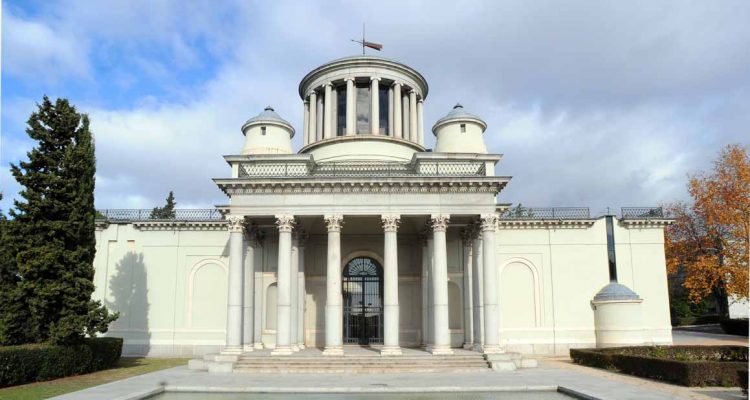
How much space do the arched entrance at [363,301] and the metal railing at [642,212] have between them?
16.0 meters

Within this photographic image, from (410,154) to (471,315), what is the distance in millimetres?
10006

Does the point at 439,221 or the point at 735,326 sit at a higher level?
the point at 439,221

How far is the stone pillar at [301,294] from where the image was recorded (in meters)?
28.0

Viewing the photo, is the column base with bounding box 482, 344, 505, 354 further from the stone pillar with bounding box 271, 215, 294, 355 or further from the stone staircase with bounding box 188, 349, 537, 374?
the stone pillar with bounding box 271, 215, 294, 355

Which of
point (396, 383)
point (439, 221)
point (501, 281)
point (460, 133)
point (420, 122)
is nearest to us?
point (396, 383)

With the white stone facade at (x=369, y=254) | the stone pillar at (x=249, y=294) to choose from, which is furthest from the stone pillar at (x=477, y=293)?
the stone pillar at (x=249, y=294)

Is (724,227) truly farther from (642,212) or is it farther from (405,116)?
(405,116)

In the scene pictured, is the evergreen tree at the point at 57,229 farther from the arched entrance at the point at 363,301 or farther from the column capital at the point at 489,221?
the column capital at the point at 489,221

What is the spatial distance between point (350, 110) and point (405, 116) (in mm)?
3889

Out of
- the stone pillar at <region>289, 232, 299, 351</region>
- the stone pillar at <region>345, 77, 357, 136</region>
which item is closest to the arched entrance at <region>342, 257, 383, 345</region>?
the stone pillar at <region>289, 232, 299, 351</region>

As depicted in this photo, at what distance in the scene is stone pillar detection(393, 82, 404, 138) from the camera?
105 feet

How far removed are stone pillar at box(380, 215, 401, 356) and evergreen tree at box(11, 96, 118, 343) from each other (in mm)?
11814

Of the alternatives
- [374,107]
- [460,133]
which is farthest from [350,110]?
[460,133]

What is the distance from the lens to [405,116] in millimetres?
33562
